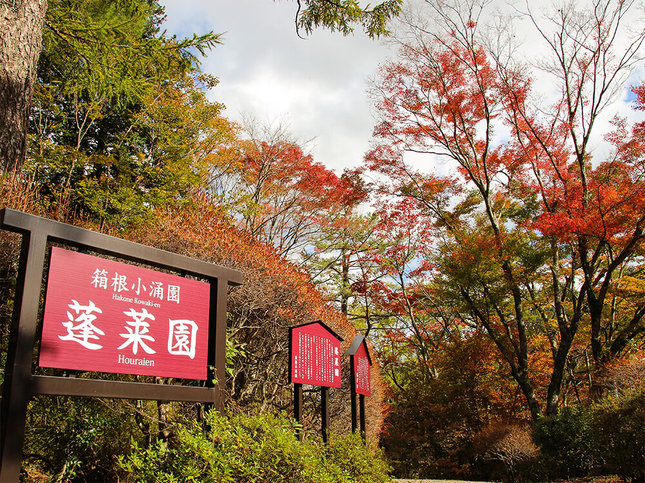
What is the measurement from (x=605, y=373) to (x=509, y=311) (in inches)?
257

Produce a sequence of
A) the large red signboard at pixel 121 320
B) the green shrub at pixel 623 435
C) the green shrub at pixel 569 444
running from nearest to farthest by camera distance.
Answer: the large red signboard at pixel 121 320 → the green shrub at pixel 623 435 → the green shrub at pixel 569 444

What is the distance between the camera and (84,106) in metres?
12.5

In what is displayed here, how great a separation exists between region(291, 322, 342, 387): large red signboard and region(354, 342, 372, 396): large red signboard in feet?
2.86

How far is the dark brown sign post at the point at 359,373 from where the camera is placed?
20.9 feet

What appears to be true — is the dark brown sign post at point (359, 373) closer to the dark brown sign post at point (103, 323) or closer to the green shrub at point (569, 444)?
the dark brown sign post at point (103, 323)

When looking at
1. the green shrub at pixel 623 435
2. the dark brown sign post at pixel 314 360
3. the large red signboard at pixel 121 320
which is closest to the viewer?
the large red signboard at pixel 121 320

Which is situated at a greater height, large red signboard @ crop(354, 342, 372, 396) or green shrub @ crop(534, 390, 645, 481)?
large red signboard @ crop(354, 342, 372, 396)

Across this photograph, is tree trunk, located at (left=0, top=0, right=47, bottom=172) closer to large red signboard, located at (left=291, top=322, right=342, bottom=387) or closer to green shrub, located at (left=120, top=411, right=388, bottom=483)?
large red signboard, located at (left=291, top=322, right=342, bottom=387)

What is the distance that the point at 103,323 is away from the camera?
10.2 ft

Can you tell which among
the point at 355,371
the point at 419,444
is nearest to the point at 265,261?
the point at 355,371

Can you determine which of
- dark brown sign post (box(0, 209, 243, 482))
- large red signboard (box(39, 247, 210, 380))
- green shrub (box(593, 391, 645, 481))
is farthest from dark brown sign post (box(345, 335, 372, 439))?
green shrub (box(593, 391, 645, 481))

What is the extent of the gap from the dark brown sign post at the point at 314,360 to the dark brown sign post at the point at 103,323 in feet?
4.08

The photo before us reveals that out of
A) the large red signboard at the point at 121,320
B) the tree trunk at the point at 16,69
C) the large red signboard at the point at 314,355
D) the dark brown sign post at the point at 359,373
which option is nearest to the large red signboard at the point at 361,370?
the dark brown sign post at the point at 359,373

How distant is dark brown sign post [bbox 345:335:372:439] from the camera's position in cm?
636
